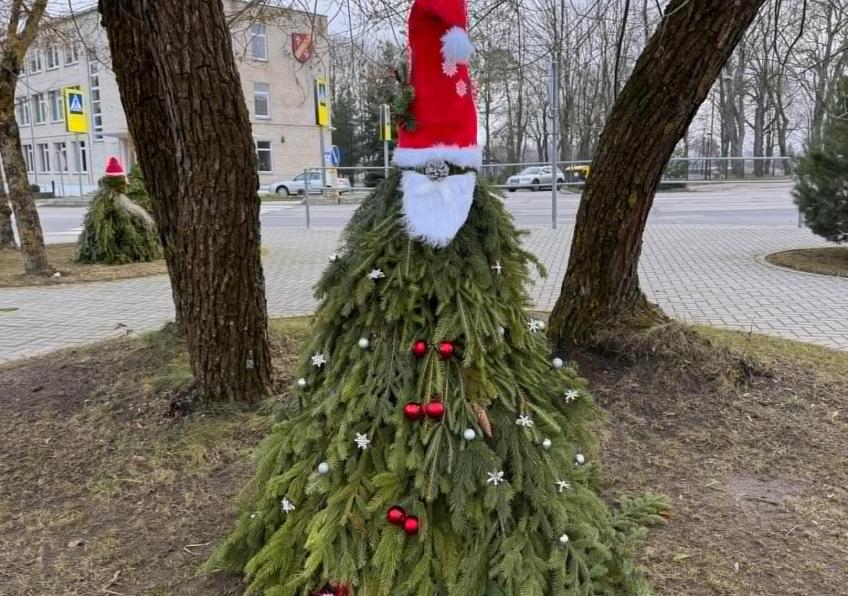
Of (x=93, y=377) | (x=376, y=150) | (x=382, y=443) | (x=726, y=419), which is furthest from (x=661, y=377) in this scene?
(x=376, y=150)

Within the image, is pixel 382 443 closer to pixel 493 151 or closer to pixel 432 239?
pixel 432 239

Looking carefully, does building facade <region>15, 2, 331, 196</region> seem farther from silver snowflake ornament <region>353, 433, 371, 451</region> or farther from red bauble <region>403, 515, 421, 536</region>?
red bauble <region>403, 515, 421, 536</region>

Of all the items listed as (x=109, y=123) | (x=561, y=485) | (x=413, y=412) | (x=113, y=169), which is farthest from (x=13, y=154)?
(x=109, y=123)

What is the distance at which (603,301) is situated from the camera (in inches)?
189

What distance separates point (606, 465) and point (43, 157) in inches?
1996

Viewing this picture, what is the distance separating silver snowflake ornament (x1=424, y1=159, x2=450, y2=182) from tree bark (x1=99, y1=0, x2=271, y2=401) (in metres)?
1.87

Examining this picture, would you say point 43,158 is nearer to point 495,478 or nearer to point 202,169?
point 202,169

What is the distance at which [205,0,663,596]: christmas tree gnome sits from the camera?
2.19 metres

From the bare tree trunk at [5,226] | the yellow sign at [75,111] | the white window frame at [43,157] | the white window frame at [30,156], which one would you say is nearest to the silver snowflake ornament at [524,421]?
the bare tree trunk at [5,226]

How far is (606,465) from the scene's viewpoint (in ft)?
12.1

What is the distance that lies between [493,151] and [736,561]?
144 feet

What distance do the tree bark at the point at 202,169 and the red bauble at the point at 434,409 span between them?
7.09 feet

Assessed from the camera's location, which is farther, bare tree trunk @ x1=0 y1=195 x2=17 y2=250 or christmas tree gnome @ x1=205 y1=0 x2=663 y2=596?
bare tree trunk @ x1=0 y1=195 x2=17 y2=250

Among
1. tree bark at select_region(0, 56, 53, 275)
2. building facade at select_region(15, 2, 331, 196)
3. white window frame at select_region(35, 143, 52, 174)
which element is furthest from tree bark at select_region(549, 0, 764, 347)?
white window frame at select_region(35, 143, 52, 174)
